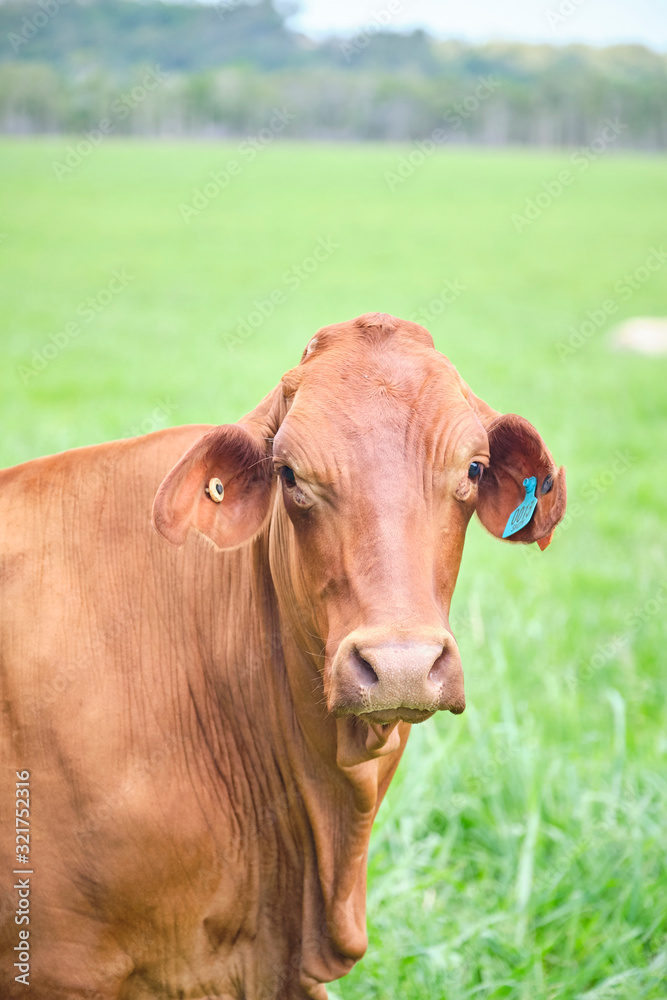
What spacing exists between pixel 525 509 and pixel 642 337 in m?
18.3

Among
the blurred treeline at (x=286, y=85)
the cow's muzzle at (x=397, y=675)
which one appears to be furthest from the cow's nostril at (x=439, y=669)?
the blurred treeline at (x=286, y=85)

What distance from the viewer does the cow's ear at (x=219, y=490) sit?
223cm

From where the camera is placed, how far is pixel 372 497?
2.06 metres

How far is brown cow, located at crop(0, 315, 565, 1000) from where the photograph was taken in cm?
211

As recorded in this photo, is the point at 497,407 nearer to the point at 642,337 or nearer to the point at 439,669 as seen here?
the point at 642,337

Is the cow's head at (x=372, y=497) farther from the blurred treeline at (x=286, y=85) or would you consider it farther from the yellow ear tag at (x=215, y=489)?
the blurred treeline at (x=286, y=85)

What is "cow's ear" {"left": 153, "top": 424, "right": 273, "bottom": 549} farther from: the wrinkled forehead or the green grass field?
the green grass field

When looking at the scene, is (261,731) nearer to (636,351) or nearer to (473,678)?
(473,678)

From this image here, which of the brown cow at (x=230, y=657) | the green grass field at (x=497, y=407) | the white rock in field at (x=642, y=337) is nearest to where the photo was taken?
the brown cow at (x=230, y=657)

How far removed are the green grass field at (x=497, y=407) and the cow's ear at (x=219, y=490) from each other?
2.34 metres

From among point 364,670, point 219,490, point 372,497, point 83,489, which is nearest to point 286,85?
point 83,489

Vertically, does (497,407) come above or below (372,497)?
below

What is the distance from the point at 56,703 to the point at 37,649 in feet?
0.49

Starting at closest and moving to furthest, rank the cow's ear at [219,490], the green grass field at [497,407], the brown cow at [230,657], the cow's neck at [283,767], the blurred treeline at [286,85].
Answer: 1. the brown cow at [230,657]
2. the cow's ear at [219,490]
3. the cow's neck at [283,767]
4. the green grass field at [497,407]
5. the blurred treeline at [286,85]
